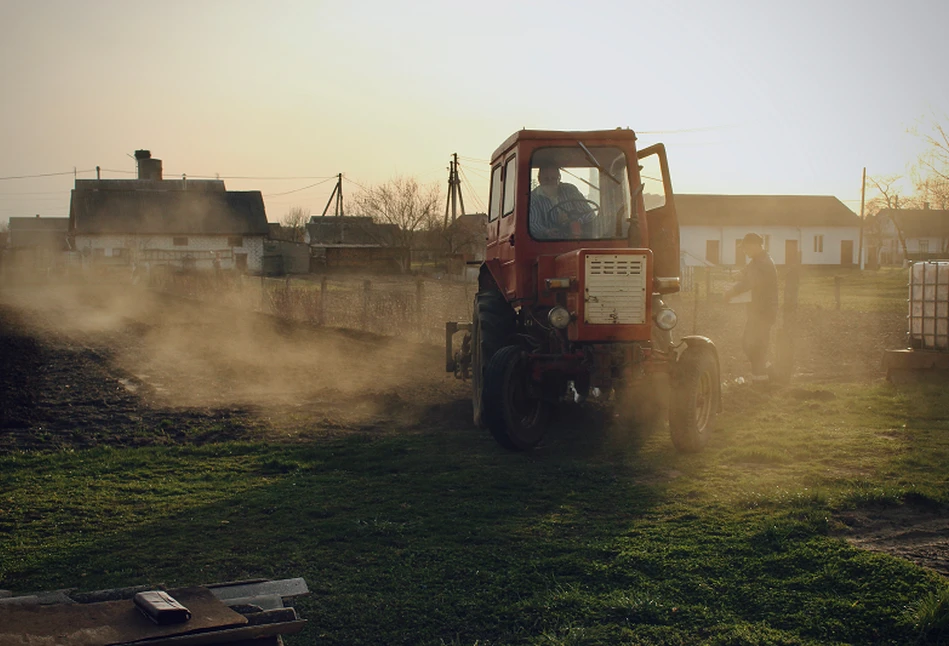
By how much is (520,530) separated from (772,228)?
189ft

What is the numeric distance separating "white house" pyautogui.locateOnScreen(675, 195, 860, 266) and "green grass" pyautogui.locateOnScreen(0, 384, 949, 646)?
51.3 metres

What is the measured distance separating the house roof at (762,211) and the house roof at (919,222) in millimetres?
19102

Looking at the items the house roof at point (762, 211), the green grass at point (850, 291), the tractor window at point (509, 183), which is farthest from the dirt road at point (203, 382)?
the house roof at point (762, 211)

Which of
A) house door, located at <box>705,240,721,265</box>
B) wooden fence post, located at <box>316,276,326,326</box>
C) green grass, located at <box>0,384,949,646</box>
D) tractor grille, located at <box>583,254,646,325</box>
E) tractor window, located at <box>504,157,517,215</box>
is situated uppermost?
house door, located at <box>705,240,721,265</box>

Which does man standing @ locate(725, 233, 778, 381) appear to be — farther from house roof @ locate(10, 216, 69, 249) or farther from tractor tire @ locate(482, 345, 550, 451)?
house roof @ locate(10, 216, 69, 249)

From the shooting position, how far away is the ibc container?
12.6 meters

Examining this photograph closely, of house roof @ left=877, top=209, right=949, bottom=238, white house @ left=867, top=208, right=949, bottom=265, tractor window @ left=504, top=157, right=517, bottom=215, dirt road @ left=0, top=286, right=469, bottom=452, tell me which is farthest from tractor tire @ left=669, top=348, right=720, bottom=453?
house roof @ left=877, top=209, right=949, bottom=238

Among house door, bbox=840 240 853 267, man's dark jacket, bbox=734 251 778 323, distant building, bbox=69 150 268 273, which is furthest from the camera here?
house door, bbox=840 240 853 267

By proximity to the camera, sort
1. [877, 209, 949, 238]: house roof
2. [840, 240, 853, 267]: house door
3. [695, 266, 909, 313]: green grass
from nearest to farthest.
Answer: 1. [695, 266, 909, 313]: green grass
2. [840, 240, 853, 267]: house door
3. [877, 209, 949, 238]: house roof

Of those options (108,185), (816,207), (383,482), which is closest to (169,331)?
(383,482)

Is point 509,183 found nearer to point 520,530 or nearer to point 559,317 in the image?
point 559,317

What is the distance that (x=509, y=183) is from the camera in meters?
9.55

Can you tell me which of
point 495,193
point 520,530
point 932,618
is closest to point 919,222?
point 495,193

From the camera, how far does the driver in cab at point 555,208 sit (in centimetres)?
903
